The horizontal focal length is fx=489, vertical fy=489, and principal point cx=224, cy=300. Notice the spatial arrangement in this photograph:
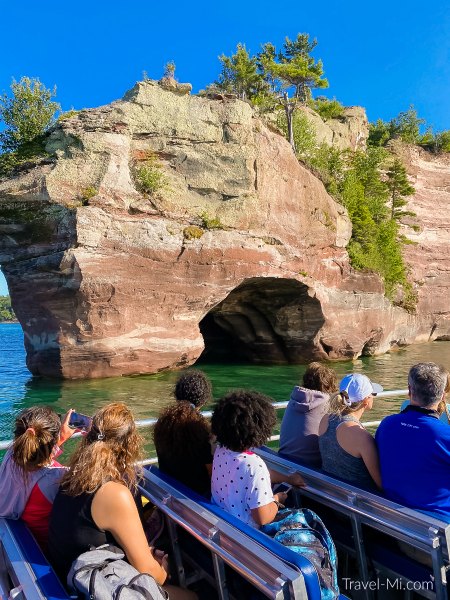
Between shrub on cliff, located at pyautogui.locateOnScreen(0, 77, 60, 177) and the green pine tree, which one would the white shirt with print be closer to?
shrub on cliff, located at pyautogui.locateOnScreen(0, 77, 60, 177)

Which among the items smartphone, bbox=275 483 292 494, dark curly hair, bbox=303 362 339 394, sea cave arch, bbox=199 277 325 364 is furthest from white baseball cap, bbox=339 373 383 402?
sea cave arch, bbox=199 277 325 364

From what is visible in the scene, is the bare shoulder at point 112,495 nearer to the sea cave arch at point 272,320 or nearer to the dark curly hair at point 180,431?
the dark curly hair at point 180,431

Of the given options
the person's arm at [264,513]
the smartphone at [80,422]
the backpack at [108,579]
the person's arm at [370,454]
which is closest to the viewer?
the backpack at [108,579]

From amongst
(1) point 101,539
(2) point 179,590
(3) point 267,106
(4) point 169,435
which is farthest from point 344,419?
(3) point 267,106

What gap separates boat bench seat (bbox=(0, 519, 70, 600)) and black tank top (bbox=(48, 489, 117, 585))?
87 millimetres

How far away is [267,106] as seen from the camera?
115ft

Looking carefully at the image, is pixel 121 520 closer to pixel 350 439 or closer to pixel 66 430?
pixel 66 430

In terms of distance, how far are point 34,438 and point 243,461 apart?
3.90 feet

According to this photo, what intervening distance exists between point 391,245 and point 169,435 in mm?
27437

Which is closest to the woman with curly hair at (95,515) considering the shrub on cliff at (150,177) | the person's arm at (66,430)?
the person's arm at (66,430)

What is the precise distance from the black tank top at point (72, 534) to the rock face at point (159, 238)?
44.6 feet

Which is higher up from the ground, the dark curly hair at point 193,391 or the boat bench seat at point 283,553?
the dark curly hair at point 193,391

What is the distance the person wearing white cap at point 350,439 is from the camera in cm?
319

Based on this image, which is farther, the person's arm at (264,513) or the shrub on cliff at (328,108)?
the shrub on cliff at (328,108)
